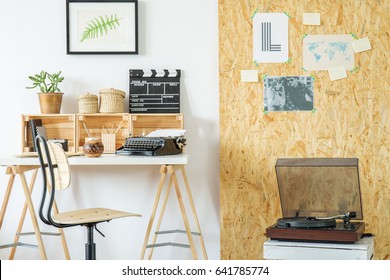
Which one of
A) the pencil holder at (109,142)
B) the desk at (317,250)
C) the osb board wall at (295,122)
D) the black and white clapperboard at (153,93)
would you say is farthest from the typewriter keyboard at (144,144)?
the desk at (317,250)

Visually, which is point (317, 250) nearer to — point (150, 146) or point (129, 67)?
point (150, 146)

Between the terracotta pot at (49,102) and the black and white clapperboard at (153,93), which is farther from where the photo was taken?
the black and white clapperboard at (153,93)

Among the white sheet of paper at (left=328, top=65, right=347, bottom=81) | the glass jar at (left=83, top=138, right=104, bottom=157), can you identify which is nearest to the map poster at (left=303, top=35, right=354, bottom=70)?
the white sheet of paper at (left=328, top=65, right=347, bottom=81)

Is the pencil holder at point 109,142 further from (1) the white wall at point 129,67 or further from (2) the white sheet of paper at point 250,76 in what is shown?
(2) the white sheet of paper at point 250,76

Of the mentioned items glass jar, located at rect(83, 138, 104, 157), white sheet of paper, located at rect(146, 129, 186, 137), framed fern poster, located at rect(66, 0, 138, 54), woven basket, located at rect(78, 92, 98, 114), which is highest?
framed fern poster, located at rect(66, 0, 138, 54)

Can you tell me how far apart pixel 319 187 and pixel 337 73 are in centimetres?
119

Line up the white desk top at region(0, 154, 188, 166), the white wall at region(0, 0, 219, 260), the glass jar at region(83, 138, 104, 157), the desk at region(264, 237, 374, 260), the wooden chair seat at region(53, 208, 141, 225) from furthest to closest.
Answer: the white wall at region(0, 0, 219, 260) < the glass jar at region(83, 138, 104, 157) < the white desk top at region(0, 154, 188, 166) < the wooden chair seat at region(53, 208, 141, 225) < the desk at region(264, 237, 374, 260)

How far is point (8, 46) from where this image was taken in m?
4.38

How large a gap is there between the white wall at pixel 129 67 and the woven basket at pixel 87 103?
8.3 inches

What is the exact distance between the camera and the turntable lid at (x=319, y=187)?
3.35 metres

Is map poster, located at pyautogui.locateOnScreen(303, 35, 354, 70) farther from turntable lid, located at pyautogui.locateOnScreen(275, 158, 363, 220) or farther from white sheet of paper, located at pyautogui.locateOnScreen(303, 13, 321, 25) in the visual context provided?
turntable lid, located at pyautogui.locateOnScreen(275, 158, 363, 220)

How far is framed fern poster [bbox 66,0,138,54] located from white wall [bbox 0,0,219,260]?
0.23ft

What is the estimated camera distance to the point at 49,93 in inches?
A: 164

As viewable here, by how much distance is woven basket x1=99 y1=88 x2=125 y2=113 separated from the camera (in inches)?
164
